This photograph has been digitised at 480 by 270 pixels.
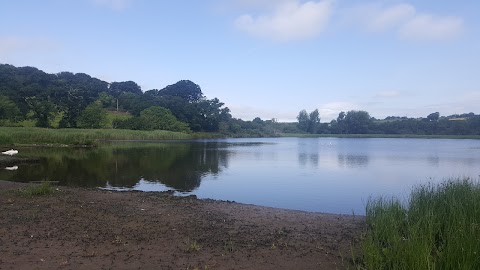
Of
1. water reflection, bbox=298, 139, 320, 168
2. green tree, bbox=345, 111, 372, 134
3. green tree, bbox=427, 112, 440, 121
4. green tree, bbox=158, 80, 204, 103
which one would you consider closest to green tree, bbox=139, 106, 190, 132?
green tree, bbox=158, 80, 204, 103

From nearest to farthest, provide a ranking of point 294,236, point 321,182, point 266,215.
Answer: point 294,236 → point 266,215 → point 321,182

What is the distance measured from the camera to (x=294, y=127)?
601ft

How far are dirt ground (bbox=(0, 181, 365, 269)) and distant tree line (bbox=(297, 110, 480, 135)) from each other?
131 m

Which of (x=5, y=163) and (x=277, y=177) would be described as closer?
(x=277, y=177)

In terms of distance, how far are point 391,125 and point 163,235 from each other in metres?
151

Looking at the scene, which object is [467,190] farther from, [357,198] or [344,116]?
[344,116]

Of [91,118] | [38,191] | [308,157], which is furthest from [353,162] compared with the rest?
[91,118]

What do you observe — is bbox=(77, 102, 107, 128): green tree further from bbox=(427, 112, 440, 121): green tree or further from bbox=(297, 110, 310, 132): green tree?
bbox=(427, 112, 440, 121): green tree

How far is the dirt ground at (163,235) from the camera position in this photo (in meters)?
6.55

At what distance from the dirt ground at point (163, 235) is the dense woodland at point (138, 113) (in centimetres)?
6542

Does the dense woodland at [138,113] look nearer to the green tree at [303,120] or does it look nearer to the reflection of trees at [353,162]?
the green tree at [303,120]

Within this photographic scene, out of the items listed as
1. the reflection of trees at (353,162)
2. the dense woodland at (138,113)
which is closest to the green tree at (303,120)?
the dense woodland at (138,113)

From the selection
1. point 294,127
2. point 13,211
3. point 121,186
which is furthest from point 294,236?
point 294,127

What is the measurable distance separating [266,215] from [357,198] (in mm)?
6640
